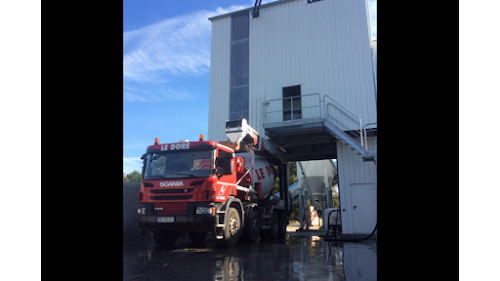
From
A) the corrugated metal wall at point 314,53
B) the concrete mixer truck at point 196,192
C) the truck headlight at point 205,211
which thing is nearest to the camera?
the truck headlight at point 205,211

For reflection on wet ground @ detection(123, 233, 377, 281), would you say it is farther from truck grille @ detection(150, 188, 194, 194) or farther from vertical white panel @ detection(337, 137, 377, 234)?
vertical white panel @ detection(337, 137, 377, 234)

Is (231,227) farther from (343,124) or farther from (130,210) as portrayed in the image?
(343,124)

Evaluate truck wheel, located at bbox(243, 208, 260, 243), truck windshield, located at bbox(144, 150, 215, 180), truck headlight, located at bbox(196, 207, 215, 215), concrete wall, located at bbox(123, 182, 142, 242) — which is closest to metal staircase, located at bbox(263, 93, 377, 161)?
truck wheel, located at bbox(243, 208, 260, 243)

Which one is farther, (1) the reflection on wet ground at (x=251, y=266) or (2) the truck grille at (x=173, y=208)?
(2) the truck grille at (x=173, y=208)

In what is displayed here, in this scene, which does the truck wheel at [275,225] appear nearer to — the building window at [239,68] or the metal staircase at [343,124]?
the metal staircase at [343,124]

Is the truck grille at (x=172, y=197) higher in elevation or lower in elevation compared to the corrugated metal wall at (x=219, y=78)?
lower

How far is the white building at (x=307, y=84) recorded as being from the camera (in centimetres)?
1312

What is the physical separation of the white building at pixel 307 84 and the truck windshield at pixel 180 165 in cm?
458

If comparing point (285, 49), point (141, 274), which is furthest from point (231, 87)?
point (141, 274)

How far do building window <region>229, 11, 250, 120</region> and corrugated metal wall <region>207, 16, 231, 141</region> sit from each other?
0.23 metres

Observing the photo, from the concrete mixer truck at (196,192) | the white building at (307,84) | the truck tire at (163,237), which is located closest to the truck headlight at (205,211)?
the concrete mixer truck at (196,192)
